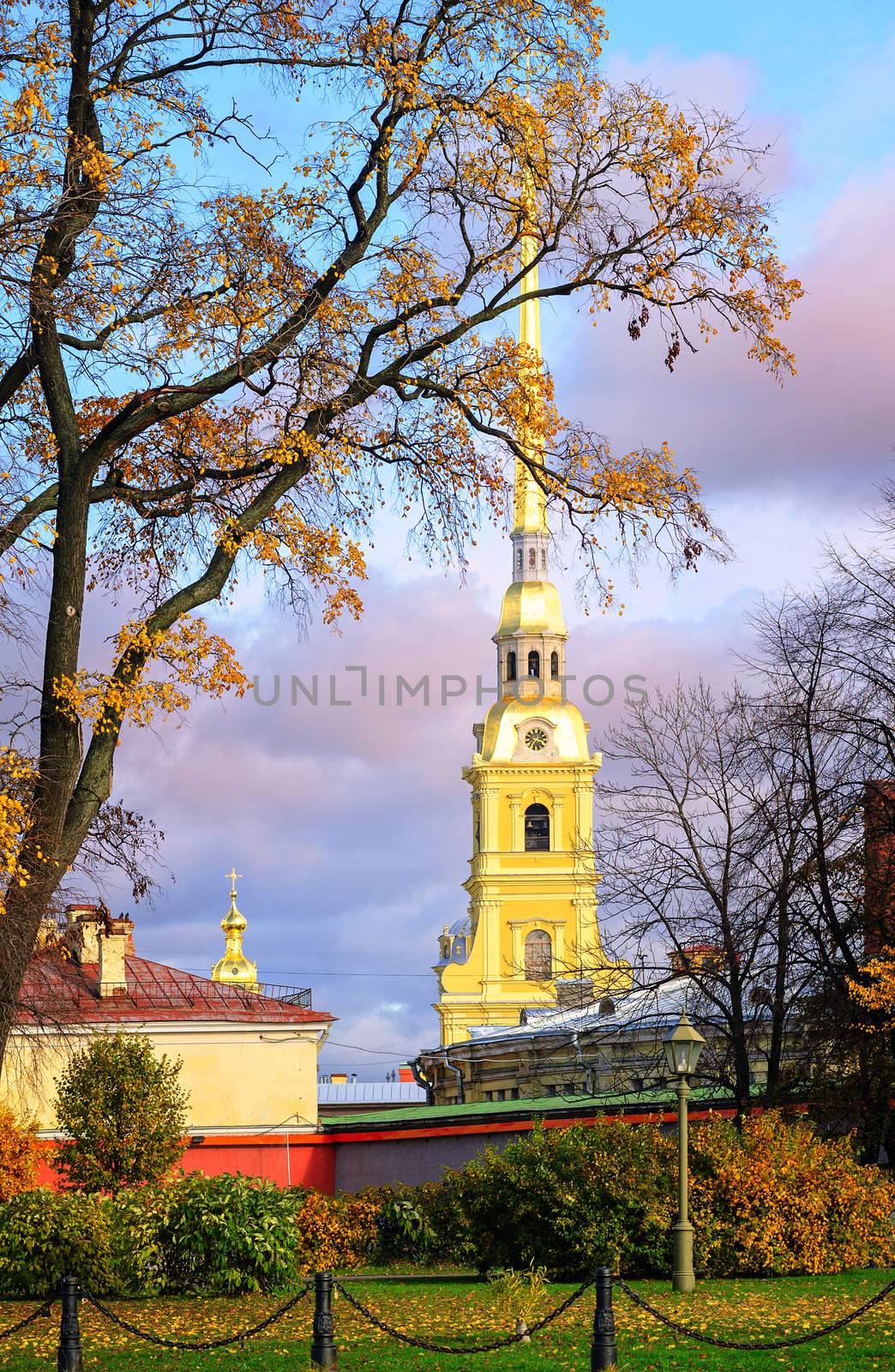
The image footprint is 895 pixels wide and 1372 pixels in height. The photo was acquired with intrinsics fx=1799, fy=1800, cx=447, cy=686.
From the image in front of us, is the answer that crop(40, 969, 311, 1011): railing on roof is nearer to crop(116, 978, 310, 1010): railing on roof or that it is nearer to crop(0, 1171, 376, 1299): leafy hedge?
crop(116, 978, 310, 1010): railing on roof

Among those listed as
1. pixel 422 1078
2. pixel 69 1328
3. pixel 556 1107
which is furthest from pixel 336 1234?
pixel 422 1078


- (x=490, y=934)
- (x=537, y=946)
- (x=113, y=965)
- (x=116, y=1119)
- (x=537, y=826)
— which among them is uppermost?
(x=537, y=826)

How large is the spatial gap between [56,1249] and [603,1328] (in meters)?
9.88

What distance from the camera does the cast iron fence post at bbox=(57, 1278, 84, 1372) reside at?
13.7 m

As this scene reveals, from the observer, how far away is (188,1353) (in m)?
15.9

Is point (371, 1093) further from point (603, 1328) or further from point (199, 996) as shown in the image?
point (603, 1328)

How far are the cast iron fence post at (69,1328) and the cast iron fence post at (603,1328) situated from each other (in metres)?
3.97

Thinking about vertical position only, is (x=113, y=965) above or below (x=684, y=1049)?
above

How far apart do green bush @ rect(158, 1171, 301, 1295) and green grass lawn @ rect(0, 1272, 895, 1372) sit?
320 millimetres

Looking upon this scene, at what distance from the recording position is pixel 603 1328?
508 inches

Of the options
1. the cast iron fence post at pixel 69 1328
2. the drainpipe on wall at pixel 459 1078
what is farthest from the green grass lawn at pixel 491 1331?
the drainpipe on wall at pixel 459 1078

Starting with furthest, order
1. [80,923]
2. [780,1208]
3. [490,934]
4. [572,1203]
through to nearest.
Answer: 1. [490,934]
2. [572,1203]
3. [780,1208]
4. [80,923]

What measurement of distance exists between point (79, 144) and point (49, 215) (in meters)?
1.02

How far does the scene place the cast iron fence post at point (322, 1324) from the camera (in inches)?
533
